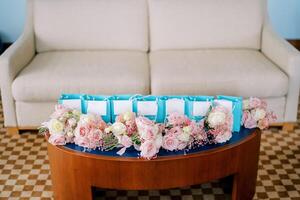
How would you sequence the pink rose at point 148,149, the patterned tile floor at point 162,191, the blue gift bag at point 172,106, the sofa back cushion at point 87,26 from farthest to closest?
the sofa back cushion at point 87,26, the patterned tile floor at point 162,191, the blue gift bag at point 172,106, the pink rose at point 148,149

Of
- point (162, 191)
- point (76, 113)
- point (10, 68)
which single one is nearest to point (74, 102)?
point (76, 113)

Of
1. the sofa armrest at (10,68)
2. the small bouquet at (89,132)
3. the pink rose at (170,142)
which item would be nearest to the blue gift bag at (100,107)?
the small bouquet at (89,132)

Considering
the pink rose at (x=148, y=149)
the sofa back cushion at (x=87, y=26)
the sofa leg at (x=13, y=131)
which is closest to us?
the pink rose at (x=148, y=149)

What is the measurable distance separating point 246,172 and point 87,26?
5.51 feet

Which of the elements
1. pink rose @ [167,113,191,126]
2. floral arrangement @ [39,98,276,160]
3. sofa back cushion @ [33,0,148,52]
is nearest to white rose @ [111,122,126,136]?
floral arrangement @ [39,98,276,160]

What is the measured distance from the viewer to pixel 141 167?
197cm

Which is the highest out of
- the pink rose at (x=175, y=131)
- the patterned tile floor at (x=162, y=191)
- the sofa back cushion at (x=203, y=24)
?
the sofa back cushion at (x=203, y=24)

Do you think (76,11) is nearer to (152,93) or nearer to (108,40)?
(108,40)

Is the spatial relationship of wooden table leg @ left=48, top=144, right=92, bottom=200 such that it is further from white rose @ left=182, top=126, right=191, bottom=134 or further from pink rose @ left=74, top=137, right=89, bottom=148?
white rose @ left=182, top=126, right=191, bottom=134

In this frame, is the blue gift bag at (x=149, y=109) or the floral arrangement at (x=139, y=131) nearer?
the floral arrangement at (x=139, y=131)

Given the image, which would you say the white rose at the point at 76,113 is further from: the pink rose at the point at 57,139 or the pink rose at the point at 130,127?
the pink rose at the point at 130,127

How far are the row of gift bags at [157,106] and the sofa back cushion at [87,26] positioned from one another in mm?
1171

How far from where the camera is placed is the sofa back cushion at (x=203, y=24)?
3229 mm

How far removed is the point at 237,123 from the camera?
215 cm
